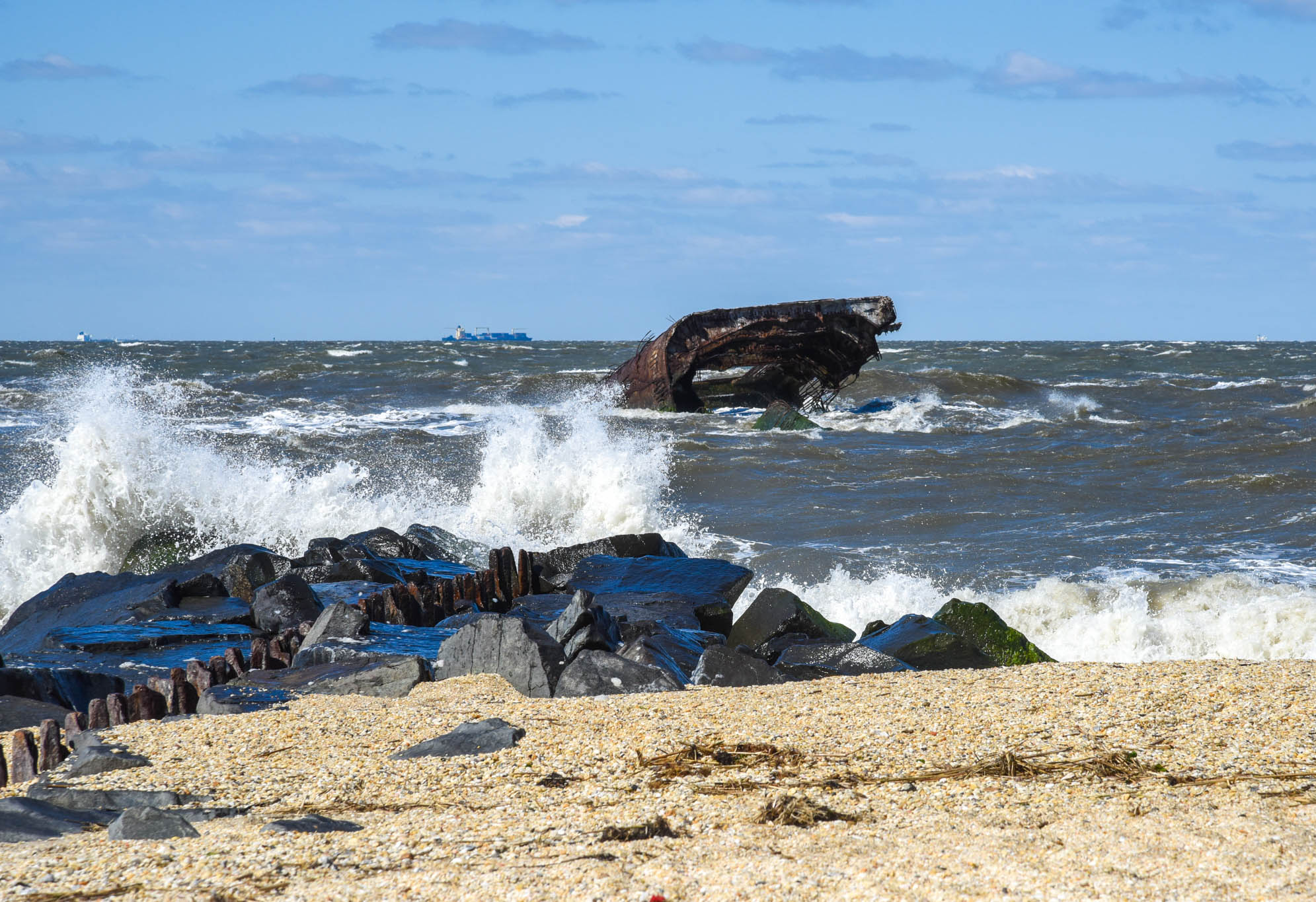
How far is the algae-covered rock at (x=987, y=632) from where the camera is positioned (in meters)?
6.08

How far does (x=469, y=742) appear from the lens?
3697 millimetres

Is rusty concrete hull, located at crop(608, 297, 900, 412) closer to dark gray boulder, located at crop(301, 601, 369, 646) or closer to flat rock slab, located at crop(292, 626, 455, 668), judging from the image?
flat rock slab, located at crop(292, 626, 455, 668)

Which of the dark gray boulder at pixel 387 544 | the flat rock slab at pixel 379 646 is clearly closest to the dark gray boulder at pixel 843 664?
the flat rock slab at pixel 379 646

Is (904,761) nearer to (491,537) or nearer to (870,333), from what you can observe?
(491,537)

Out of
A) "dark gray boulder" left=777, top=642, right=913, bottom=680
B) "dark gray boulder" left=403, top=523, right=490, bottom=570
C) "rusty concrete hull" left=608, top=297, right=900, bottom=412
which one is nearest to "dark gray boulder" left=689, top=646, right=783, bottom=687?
"dark gray boulder" left=777, top=642, right=913, bottom=680

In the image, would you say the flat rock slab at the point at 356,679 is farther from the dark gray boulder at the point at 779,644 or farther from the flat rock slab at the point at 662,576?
the flat rock slab at the point at 662,576

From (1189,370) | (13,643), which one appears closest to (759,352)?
(13,643)

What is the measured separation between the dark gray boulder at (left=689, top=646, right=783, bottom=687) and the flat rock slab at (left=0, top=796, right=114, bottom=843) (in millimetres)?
2484

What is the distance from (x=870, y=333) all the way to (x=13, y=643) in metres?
16.9

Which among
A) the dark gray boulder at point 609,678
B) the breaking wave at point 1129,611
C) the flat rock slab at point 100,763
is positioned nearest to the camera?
the flat rock slab at point 100,763

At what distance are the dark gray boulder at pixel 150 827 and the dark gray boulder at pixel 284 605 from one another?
11.0 feet

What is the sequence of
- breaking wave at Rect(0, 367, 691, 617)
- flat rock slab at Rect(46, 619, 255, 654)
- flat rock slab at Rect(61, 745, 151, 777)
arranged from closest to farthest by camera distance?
1. flat rock slab at Rect(61, 745, 151, 777)
2. flat rock slab at Rect(46, 619, 255, 654)
3. breaking wave at Rect(0, 367, 691, 617)

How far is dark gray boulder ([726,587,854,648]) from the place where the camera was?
20.9 feet

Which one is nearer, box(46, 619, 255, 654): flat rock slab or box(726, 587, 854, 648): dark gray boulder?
box(46, 619, 255, 654): flat rock slab
